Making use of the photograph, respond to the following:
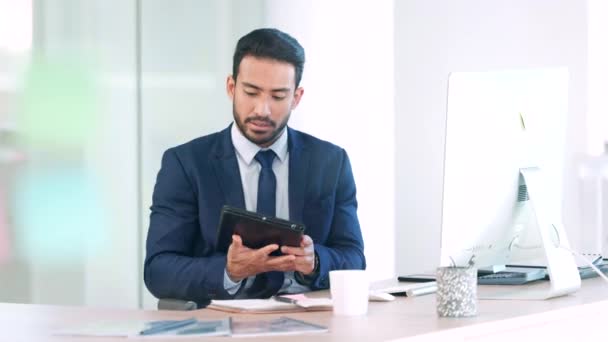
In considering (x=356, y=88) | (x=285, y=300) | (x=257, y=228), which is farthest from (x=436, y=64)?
(x=285, y=300)

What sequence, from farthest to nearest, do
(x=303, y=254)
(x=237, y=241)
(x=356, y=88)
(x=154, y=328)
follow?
(x=356, y=88) → (x=303, y=254) → (x=237, y=241) → (x=154, y=328)

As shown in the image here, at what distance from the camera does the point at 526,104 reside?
2912 millimetres

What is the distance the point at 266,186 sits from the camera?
135 inches

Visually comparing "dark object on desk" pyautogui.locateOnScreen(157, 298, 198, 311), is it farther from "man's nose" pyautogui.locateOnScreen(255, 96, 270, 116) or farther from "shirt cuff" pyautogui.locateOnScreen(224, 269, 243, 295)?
"man's nose" pyautogui.locateOnScreen(255, 96, 270, 116)

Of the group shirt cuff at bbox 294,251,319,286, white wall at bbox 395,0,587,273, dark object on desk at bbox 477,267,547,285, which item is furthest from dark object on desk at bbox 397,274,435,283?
white wall at bbox 395,0,587,273

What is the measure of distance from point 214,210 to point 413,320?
1.10 meters

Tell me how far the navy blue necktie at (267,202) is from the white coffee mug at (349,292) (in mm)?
833

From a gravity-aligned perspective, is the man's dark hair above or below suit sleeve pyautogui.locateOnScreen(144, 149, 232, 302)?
above

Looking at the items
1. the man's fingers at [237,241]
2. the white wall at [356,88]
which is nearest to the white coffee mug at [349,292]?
the man's fingers at [237,241]

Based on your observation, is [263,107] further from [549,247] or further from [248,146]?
[549,247]

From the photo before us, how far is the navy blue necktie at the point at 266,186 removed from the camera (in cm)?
341

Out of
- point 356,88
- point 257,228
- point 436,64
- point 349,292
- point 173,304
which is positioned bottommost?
point 173,304

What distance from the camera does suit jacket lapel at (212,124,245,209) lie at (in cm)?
340

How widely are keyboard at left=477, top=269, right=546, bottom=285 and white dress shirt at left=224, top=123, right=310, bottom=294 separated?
20.8 inches
